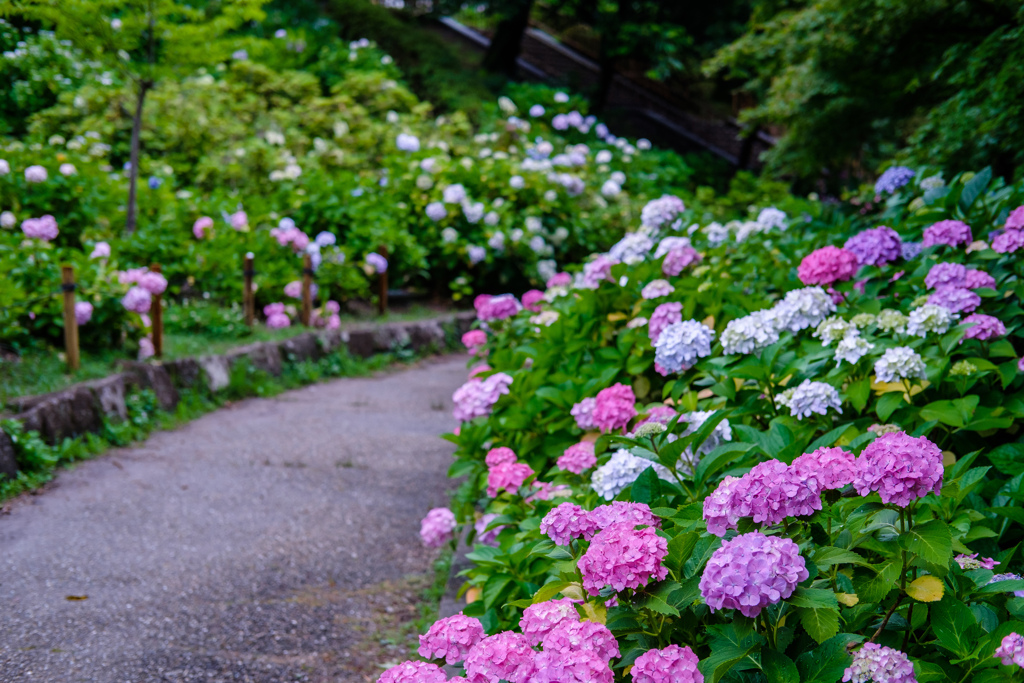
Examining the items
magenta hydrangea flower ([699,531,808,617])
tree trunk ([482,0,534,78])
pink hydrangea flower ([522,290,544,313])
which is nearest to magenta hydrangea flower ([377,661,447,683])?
magenta hydrangea flower ([699,531,808,617])

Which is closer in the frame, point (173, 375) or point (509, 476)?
point (509, 476)

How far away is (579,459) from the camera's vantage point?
77.2 inches

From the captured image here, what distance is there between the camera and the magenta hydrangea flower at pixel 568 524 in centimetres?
132

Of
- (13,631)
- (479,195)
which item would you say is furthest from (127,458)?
(479,195)

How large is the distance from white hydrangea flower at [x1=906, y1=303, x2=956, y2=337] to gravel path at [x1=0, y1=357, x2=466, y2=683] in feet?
5.97

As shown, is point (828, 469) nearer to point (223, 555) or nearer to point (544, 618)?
point (544, 618)

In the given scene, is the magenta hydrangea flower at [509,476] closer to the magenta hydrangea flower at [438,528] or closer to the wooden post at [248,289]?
the magenta hydrangea flower at [438,528]

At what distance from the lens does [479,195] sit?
8398mm

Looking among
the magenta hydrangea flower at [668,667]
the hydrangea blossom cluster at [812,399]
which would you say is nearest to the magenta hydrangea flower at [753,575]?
the magenta hydrangea flower at [668,667]

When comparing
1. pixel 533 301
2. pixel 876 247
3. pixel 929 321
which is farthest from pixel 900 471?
pixel 533 301

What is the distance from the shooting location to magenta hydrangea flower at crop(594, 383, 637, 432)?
207 cm

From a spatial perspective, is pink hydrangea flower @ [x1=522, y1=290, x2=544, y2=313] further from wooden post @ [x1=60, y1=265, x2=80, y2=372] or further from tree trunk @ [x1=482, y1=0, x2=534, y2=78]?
tree trunk @ [x1=482, y1=0, x2=534, y2=78]

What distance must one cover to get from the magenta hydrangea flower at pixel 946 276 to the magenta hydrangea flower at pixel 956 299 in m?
0.03

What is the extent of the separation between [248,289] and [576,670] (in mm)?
5162
